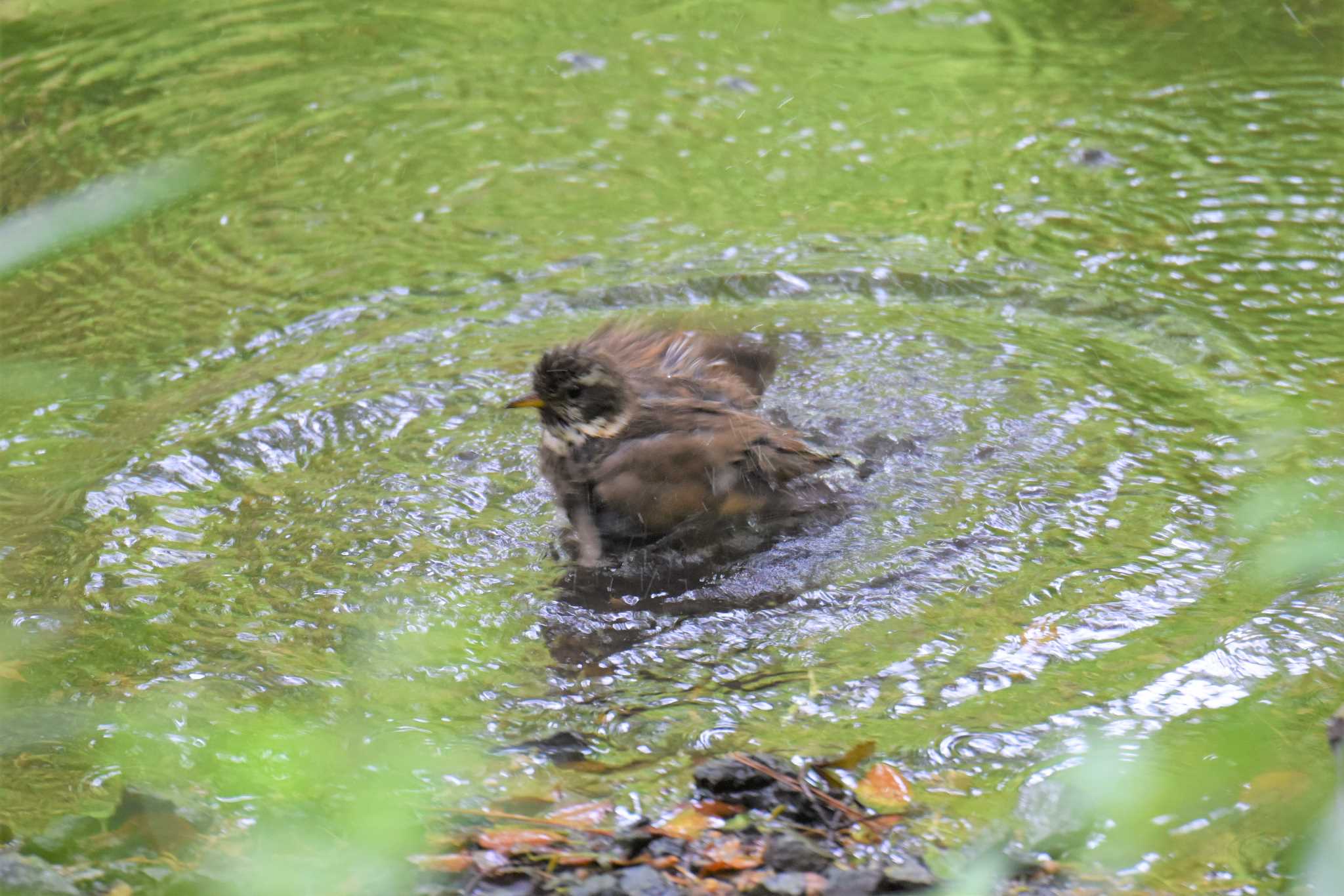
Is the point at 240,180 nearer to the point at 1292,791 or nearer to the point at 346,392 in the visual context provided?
the point at 346,392

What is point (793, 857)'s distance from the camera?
3436mm

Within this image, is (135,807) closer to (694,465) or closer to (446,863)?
(446,863)

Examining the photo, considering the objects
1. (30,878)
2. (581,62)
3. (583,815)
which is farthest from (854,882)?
(581,62)

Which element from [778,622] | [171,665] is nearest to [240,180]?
[171,665]

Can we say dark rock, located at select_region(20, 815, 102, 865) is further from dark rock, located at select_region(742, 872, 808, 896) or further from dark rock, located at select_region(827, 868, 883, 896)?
dark rock, located at select_region(827, 868, 883, 896)

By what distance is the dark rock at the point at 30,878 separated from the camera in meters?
3.25

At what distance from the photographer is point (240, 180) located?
776 centimetres

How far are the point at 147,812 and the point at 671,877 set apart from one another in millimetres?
1310

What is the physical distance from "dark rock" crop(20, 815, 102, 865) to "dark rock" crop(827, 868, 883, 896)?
1787 mm

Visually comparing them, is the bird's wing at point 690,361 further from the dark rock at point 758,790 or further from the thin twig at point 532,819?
the thin twig at point 532,819

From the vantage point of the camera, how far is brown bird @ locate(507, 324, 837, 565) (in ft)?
17.0

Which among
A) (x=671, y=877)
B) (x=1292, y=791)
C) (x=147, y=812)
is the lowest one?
(x=1292, y=791)

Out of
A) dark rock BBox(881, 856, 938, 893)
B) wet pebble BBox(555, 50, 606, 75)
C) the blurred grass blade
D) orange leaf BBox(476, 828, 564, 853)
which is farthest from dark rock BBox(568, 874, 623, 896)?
wet pebble BBox(555, 50, 606, 75)

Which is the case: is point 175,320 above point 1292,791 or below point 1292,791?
above
